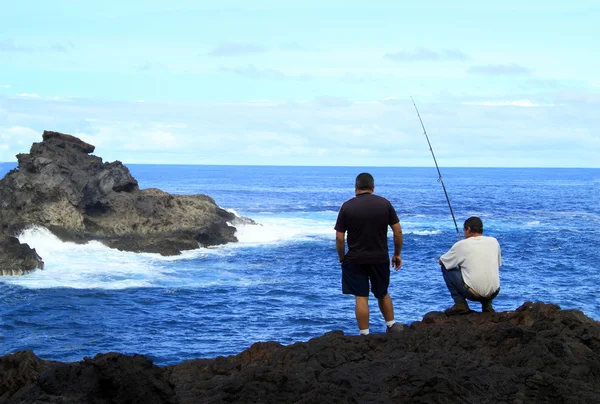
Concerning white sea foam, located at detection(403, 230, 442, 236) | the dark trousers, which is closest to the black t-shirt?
the dark trousers

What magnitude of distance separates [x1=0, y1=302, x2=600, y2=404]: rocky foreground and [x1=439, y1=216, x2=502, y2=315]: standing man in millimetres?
654

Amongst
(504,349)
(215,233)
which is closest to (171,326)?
(504,349)

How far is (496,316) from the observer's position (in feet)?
28.5

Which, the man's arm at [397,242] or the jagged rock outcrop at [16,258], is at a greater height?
the man's arm at [397,242]

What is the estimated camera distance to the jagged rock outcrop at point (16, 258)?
992 inches

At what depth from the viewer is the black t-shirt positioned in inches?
333

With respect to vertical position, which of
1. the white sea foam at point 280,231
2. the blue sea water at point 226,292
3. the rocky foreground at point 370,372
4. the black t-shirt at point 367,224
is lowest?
the blue sea water at point 226,292

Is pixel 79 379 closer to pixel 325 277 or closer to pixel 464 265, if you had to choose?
pixel 464 265

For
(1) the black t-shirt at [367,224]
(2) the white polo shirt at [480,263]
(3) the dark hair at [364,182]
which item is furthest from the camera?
(2) the white polo shirt at [480,263]

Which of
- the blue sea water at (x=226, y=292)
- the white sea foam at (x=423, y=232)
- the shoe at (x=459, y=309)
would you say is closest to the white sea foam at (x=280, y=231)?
the blue sea water at (x=226, y=292)

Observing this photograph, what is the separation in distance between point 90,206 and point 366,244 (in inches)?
1058

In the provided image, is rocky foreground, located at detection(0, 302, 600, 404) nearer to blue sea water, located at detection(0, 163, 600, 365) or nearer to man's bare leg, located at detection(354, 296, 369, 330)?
man's bare leg, located at detection(354, 296, 369, 330)

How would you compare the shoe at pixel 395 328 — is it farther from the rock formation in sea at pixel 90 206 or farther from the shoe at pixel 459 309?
the rock formation in sea at pixel 90 206

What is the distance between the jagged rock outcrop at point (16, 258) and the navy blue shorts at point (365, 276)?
19.7 m
